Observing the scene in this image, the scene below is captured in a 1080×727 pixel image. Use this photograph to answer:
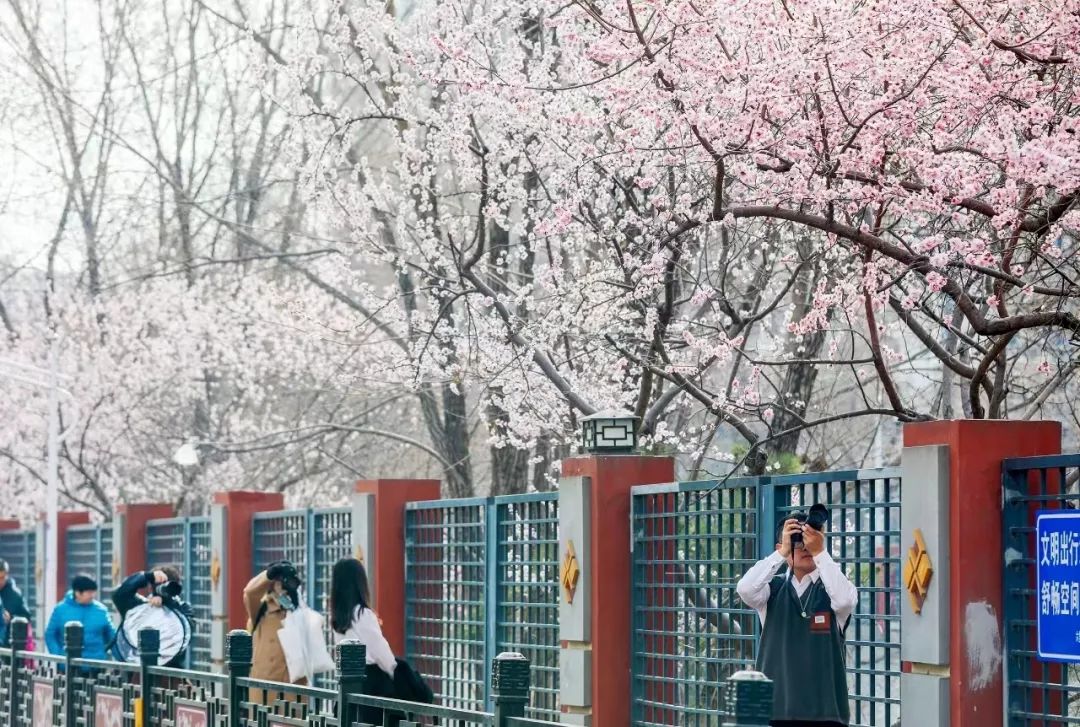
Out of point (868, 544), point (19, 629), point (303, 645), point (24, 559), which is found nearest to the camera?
point (868, 544)

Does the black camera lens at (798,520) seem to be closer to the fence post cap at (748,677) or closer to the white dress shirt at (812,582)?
the white dress shirt at (812,582)

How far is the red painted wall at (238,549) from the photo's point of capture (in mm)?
15406

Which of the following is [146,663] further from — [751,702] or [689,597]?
[751,702]

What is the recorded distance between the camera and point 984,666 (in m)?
7.00

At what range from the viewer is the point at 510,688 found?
605 centimetres

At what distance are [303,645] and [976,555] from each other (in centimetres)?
530

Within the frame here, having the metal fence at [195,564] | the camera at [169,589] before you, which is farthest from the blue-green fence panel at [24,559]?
the camera at [169,589]

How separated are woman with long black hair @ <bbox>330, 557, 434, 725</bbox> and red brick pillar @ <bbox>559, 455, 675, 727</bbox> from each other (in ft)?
2.84

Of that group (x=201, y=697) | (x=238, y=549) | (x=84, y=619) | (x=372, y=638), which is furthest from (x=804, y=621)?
(x=238, y=549)

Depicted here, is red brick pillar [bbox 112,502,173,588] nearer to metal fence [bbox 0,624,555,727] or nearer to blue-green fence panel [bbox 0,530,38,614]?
blue-green fence panel [bbox 0,530,38,614]

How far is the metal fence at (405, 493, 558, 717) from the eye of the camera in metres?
10.8

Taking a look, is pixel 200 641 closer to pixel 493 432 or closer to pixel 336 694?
pixel 493 432

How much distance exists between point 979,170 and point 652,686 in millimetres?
3216

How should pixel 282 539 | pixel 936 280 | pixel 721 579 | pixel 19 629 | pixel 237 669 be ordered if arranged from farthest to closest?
pixel 282 539
pixel 19 629
pixel 721 579
pixel 237 669
pixel 936 280
